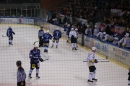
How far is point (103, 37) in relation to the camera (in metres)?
17.4

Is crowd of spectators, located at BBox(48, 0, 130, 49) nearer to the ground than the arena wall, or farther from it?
farther from it

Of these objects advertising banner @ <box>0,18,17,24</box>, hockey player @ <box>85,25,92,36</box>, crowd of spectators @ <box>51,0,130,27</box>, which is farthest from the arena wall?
advertising banner @ <box>0,18,17,24</box>

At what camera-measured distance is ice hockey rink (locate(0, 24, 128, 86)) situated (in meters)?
11.7

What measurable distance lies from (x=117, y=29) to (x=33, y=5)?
16911mm

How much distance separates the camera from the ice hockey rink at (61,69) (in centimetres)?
1170

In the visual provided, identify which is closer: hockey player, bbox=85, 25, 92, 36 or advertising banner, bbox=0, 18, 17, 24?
hockey player, bbox=85, 25, 92, 36

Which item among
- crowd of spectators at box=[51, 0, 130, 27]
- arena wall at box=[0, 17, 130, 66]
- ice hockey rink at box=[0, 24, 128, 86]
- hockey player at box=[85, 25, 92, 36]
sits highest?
crowd of spectators at box=[51, 0, 130, 27]

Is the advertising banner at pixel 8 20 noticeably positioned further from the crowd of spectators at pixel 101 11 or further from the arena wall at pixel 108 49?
the arena wall at pixel 108 49

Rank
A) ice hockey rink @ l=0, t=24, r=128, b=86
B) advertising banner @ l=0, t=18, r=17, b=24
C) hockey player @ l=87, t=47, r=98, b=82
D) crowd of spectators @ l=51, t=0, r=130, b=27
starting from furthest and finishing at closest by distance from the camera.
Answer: advertising banner @ l=0, t=18, r=17, b=24 → crowd of spectators @ l=51, t=0, r=130, b=27 → ice hockey rink @ l=0, t=24, r=128, b=86 → hockey player @ l=87, t=47, r=98, b=82

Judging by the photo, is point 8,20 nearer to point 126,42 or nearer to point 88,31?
point 88,31

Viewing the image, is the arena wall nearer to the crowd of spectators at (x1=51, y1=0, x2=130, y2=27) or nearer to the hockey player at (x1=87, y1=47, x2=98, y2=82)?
the crowd of spectators at (x1=51, y1=0, x2=130, y2=27)

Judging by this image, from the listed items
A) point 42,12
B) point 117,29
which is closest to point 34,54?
point 117,29

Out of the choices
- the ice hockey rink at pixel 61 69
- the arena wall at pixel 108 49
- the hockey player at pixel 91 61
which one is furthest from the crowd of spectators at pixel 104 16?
the hockey player at pixel 91 61

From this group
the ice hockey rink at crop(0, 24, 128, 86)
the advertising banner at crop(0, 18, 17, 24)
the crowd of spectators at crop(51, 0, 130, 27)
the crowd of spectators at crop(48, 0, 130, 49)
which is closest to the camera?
the ice hockey rink at crop(0, 24, 128, 86)
